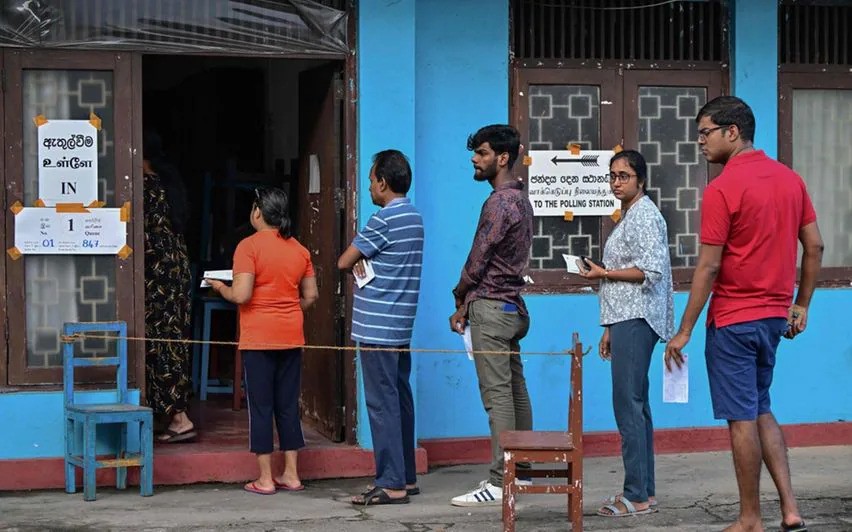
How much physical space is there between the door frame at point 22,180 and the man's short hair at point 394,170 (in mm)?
1487

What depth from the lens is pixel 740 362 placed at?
614cm

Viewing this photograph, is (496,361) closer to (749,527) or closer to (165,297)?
(749,527)

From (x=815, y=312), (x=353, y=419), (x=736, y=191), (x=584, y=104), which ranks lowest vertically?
(x=353, y=419)

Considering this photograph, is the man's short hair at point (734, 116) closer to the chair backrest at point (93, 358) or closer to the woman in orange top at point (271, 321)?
the woman in orange top at point (271, 321)

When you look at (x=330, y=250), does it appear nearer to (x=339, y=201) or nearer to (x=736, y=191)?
(x=339, y=201)

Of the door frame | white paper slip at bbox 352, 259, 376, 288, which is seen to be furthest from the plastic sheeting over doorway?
white paper slip at bbox 352, 259, 376, 288

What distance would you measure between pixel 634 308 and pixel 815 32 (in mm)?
3178

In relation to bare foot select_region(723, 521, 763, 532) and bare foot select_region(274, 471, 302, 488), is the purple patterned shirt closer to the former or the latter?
bare foot select_region(274, 471, 302, 488)

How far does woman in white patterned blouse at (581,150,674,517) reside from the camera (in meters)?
6.89

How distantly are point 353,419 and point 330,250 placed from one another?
3.38 ft

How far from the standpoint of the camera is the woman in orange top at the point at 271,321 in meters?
7.49

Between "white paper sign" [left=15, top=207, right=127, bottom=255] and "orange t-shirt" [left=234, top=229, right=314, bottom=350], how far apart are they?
776 millimetres

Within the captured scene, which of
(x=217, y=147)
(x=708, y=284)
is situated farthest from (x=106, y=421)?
(x=217, y=147)

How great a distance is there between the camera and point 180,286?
8.61 m
